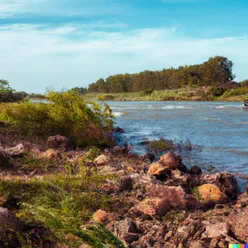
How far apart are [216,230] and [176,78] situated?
85.9 metres

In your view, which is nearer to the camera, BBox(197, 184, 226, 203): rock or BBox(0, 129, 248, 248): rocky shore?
BBox(0, 129, 248, 248): rocky shore

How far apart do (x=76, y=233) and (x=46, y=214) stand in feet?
1.75

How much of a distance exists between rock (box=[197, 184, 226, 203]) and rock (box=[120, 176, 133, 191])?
1147 millimetres

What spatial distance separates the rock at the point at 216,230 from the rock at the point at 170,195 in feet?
3.63

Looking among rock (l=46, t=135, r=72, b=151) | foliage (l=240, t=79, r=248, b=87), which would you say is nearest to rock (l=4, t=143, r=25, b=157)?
rock (l=46, t=135, r=72, b=151)

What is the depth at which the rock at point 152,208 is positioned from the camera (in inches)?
180

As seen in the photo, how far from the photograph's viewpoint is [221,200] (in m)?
5.48

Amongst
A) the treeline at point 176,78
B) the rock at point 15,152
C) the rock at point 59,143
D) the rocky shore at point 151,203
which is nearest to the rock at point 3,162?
the rocky shore at point 151,203

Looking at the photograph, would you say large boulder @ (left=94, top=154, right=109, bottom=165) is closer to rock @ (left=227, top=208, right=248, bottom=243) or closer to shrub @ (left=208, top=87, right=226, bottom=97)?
rock @ (left=227, top=208, right=248, bottom=243)

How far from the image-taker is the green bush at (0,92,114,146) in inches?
424

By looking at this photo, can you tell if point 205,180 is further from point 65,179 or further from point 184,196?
point 65,179

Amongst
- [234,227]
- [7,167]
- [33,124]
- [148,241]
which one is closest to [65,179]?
[7,167]

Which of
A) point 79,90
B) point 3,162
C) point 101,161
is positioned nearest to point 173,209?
point 101,161

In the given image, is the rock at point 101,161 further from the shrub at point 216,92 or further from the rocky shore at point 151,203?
the shrub at point 216,92
